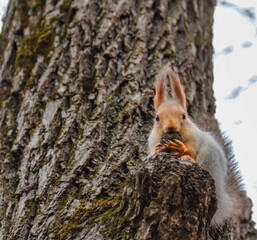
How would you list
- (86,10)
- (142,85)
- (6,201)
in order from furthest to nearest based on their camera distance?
(86,10), (142,85), (6,201)

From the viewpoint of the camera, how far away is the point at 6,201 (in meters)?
1.99

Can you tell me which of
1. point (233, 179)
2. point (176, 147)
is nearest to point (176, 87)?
point (176, 147)

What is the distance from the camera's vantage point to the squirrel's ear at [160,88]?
244cm

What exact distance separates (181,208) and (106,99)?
3.61ft

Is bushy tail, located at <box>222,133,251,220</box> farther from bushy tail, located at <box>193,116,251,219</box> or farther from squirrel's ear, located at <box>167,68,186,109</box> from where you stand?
squirrel's ear, located at <box>167,68,186,109</box>

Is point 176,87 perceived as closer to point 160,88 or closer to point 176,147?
point 160,88

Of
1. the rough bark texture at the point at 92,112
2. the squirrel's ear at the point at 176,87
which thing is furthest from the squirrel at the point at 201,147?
the rough bark texture at the point at 92,112

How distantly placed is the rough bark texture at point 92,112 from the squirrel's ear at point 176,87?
16 centimetres

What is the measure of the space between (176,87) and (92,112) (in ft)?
2.14

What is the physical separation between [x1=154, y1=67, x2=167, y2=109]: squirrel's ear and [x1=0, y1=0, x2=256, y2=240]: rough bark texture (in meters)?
0.07

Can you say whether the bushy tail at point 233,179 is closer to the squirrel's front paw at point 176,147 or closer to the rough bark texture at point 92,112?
the rough bark texture at point 92,112

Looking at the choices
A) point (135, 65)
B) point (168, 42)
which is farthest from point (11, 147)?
point (168, 42)

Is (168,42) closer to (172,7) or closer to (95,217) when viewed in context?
(172,7)

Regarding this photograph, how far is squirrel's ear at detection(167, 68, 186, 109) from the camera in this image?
2.45 meters
